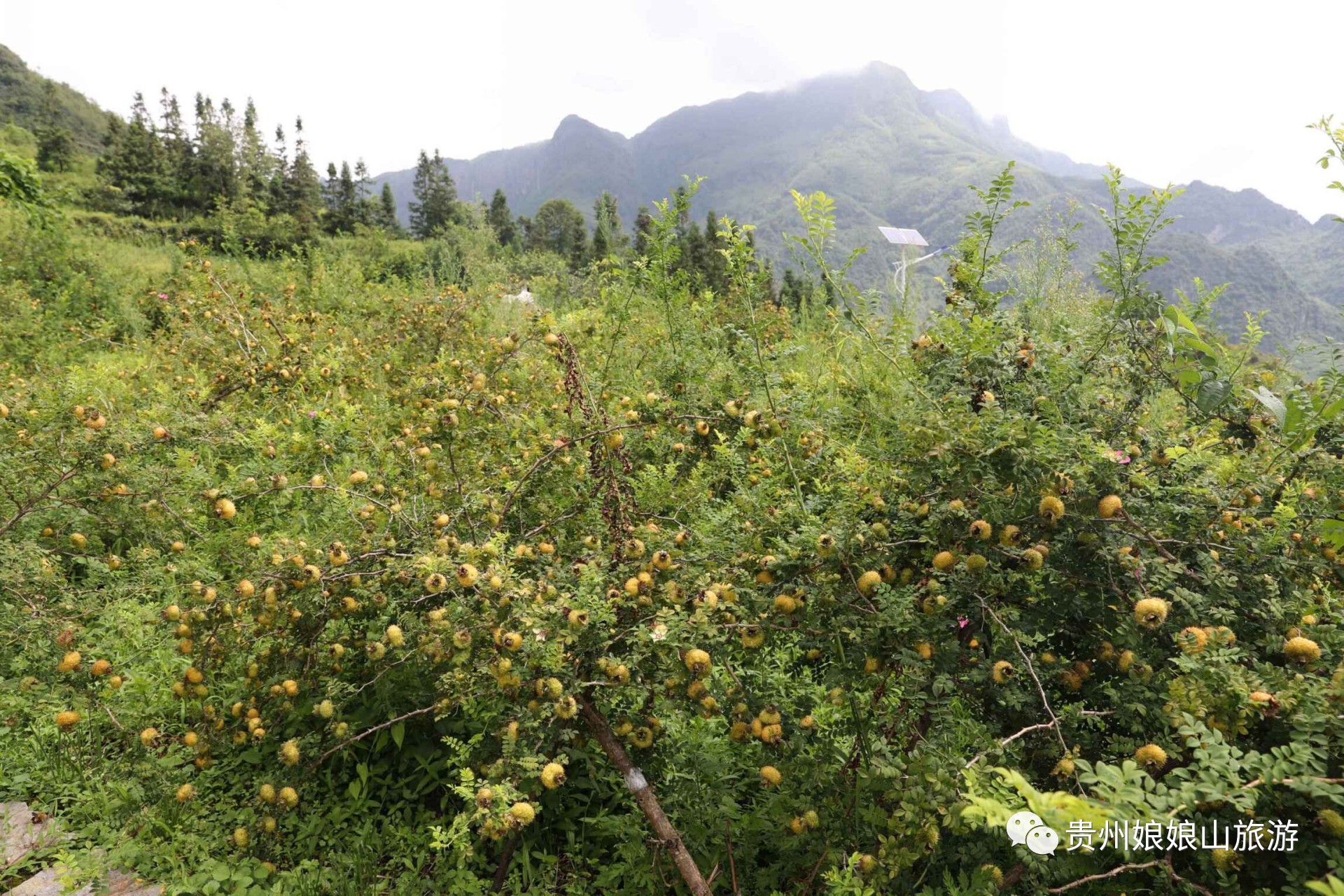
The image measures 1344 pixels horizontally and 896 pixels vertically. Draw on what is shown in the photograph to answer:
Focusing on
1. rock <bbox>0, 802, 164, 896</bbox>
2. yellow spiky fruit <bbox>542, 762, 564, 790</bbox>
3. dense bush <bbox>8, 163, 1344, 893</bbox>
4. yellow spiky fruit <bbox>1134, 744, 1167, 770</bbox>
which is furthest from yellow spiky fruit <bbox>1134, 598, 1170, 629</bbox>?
rock <bbox>0, 802, 164, 896</bbox>

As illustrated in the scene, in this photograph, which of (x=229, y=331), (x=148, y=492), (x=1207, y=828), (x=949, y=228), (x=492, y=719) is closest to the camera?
(x=1207, y=828)

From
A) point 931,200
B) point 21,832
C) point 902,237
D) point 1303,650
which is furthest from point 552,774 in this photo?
point 931,200

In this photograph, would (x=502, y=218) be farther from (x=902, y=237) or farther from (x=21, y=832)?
(x=21, y=832)

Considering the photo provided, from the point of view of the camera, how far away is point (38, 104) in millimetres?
59688

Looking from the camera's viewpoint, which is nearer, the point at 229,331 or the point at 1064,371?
the point at 1064,371

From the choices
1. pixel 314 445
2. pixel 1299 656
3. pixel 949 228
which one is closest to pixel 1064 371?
pixel 1299 656

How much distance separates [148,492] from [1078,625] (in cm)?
393

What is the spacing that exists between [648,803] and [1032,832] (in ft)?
2.93

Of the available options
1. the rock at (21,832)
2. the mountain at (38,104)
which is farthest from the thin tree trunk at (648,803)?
the mountain at (38,104)

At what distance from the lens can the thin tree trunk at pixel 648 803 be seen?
4.83 ft

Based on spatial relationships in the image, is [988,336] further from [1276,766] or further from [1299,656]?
[1276,766]

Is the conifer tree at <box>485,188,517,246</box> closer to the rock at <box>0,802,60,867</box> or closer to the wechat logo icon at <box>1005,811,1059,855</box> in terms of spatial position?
the rock at <box>0,802,60,867</box>

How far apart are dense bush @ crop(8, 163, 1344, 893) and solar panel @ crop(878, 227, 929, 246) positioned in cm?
281

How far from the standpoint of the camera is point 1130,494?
1.48m
